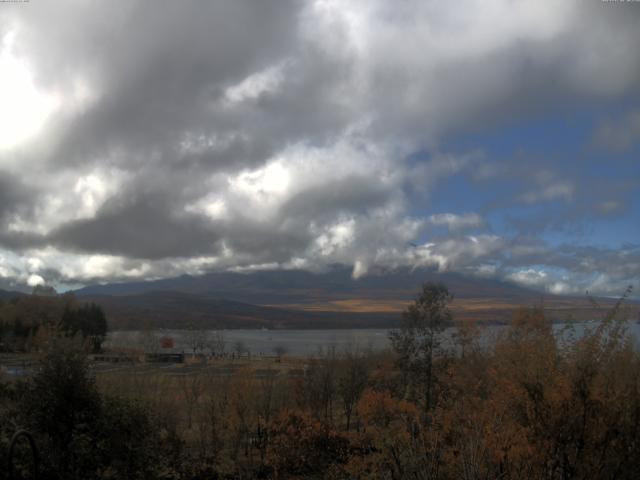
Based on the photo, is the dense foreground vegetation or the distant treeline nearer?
the dense foreground vegetation

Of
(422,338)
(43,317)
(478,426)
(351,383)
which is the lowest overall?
(351,383)

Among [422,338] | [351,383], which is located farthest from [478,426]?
[351,383]

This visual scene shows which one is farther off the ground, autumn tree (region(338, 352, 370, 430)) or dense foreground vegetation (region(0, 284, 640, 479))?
dense foreground vegetation (region(0, 284, 640, 479))

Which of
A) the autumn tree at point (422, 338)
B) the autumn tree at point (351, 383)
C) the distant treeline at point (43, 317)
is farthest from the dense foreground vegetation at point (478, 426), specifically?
the distant treeline at point (43, 317)

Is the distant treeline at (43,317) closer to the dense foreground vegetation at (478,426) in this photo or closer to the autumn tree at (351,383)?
the autumn tree at (351,383)

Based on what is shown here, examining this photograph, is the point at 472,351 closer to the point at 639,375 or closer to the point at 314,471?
the point at 314,471

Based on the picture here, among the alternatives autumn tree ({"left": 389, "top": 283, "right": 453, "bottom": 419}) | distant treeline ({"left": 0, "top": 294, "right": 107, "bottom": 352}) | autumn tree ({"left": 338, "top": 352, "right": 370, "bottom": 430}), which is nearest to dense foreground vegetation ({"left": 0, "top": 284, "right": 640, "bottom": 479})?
autumn tree ({"left": 389, "top": 283, "right": 453, "bottom": 419})

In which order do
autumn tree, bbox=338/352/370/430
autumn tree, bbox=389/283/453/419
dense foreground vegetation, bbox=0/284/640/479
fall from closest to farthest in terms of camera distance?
dense foreground vegetation, bbox=0/284/640/479 → autumn tree, bbox=389/283/453/419 → autumn tree, bbox=338/352/370/430

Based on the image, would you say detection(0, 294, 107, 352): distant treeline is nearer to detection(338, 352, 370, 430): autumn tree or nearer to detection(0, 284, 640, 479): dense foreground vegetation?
detection(338, 352, 370, 430): autumn tree

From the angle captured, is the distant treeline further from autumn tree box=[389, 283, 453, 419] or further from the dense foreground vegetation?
the dense foreground vegetation

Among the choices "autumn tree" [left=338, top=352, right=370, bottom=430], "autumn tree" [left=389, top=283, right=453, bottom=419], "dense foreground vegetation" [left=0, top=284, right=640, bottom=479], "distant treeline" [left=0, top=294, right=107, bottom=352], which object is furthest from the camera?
"distant treeline" [left=0, top=294, right=107, bottom=352]

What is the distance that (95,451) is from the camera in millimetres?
13078

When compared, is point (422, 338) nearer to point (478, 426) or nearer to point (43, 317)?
point (478, 426)

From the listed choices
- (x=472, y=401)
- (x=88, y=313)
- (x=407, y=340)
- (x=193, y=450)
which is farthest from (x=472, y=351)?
(x=88, y=313)
